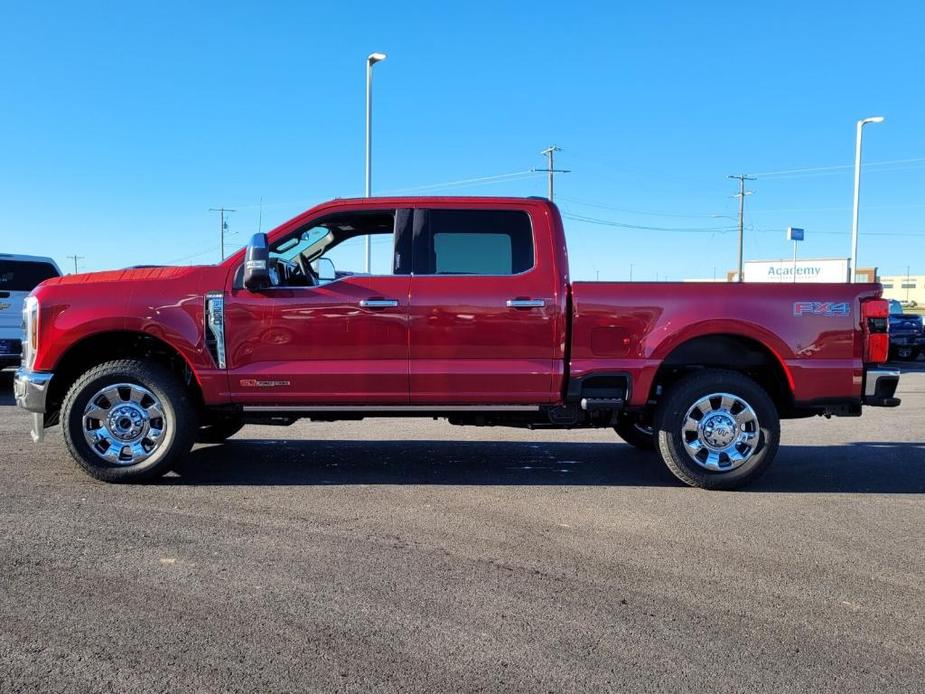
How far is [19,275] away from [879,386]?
11711 millimetres

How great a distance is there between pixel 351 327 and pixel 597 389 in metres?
1.86

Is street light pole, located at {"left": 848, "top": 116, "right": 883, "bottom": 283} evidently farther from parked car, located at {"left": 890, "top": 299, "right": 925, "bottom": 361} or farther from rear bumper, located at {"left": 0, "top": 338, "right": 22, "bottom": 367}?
rear bumper, located at {"left": 0, "top": 338, "right": 22, "bottom": 367}

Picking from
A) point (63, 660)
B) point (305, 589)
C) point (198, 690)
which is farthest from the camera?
point (305, 589)

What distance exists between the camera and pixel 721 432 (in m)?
5.68

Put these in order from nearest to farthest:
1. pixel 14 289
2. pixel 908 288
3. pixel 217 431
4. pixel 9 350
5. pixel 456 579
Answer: pixel 456 579 < pixel 217 431 < pixel 9 350 < pixel 14 289 < pixel 908 288

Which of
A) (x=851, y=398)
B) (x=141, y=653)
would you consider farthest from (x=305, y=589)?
(x=851, y=398)

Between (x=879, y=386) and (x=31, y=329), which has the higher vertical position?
(x=31, y=329)

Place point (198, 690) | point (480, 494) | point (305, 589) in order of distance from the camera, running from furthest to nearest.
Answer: point (480, 494) → point (305, 589) → point (198, 690)

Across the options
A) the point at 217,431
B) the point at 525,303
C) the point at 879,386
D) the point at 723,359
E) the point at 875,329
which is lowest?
the point at 217,431

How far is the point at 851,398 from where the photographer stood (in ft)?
18.6

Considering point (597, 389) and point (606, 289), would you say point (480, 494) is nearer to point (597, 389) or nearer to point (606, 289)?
point (597, 389)

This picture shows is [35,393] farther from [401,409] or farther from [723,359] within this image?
[723,359]

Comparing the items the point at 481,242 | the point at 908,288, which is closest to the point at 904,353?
the point at 481,242

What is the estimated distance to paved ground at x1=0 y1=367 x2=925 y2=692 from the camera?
2.90 metres
